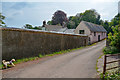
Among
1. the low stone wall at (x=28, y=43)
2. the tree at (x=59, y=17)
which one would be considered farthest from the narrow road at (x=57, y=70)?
the tree at (x=59, y=17)

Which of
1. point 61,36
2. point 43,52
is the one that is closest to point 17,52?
point 43,52

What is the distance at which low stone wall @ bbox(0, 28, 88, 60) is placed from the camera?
7855 millimetres

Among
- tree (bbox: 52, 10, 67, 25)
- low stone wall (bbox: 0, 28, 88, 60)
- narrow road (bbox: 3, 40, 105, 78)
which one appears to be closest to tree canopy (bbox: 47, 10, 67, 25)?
tree (bbox: 52, 10, 67, 25)

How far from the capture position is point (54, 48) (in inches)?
500

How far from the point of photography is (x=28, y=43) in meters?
9.37

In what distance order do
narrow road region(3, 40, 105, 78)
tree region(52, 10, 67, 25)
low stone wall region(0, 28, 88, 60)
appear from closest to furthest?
narrow road region(3, 40, 105, 78) < low stone wall region(0, 28, 88, 60) < tree region(52, 10, 67, 25)

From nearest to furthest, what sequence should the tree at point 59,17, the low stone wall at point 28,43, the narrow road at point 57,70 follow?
the narrow road at point 57,70 < the low stone wall at point 28,43 < the tree at point 59,17

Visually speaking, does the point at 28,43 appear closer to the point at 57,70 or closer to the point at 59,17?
the point at 57,70

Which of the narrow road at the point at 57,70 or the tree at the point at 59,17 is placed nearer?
the narrow road at the point at 57,70

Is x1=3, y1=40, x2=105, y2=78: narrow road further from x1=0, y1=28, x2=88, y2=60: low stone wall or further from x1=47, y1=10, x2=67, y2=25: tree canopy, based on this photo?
x1=47, y1=10, x2=67, y2=25: tree canopy

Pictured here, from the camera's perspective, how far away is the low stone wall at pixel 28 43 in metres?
→ 7.86

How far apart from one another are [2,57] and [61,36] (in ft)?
26.1

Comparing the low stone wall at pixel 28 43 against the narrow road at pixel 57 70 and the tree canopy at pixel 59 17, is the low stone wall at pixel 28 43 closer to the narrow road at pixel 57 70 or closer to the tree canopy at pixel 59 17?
the narrow road at pixel 57 70

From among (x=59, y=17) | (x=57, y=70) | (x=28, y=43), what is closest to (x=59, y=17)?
(x=59, y=17)
